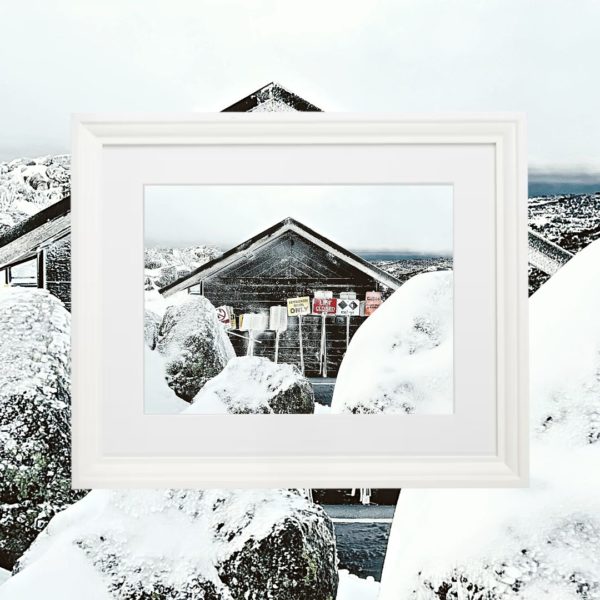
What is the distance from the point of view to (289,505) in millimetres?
1292

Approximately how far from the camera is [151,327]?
1.29m

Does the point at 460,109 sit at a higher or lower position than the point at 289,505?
higher

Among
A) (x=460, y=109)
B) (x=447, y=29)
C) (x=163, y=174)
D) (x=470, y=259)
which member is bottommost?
(x=470, y=259)

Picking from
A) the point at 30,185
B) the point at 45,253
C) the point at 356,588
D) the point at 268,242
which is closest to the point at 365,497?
the point at 356,588

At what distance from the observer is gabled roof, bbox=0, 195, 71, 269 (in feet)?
4.32

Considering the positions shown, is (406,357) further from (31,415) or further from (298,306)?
(31,415)

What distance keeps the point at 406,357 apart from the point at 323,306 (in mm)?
198

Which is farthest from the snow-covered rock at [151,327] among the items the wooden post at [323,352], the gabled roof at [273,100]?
the gabled roof at [273,100]

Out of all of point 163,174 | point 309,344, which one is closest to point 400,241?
point 309,344

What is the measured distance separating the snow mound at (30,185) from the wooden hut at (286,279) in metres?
0.31

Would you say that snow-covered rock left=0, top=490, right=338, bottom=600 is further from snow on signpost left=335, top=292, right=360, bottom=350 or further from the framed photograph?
snow on signpost left=335, top=292, right=360, bottom=350

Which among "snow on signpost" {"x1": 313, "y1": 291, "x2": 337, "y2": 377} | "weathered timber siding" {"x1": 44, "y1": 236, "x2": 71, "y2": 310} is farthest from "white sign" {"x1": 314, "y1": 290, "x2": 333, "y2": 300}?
"weathered timber siding" {"x1": 44, "y1": 236, "x2": 71, "y2": 310}

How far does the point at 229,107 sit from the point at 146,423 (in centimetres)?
65

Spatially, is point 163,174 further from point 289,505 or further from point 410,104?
point 289,505
